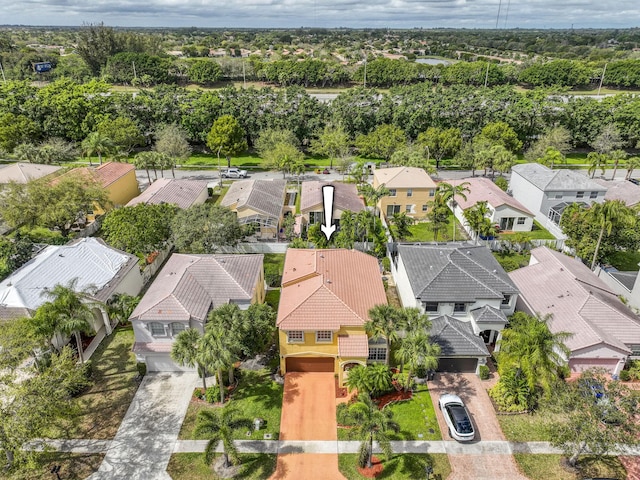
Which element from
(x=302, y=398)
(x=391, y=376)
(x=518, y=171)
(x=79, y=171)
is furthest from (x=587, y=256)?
(x=79, y=171)

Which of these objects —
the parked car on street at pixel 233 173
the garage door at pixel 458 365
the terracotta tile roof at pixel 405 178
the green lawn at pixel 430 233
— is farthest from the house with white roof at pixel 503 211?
the parked car on street at pixel 233 173

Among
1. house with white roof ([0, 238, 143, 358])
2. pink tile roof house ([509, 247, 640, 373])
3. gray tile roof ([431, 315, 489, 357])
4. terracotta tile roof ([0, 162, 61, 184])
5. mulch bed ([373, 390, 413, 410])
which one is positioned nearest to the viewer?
mulch bed ([373, 390, 413, 410])

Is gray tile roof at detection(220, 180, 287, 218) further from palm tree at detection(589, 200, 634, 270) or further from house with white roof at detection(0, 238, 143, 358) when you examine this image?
palm tree at detection(589, 200, 634, 270)

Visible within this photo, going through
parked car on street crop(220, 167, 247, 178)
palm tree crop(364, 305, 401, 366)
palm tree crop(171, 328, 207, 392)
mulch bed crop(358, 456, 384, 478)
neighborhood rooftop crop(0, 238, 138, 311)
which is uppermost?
palm tree crop(364, 305, 401, 366)

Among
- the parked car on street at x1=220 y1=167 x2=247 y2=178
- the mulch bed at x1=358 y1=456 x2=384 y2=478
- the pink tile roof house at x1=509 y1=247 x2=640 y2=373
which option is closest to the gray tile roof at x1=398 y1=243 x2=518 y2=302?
the pink tile roof house at x1=509 y1=247 x2=640 y2=373

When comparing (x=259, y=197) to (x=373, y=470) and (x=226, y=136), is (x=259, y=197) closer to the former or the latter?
(x=226, y=136)

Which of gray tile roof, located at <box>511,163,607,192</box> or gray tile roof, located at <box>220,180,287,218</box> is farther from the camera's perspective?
gray tile roof, located at <box>511,163,607,192</box>

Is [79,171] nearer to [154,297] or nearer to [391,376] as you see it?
[154,297]

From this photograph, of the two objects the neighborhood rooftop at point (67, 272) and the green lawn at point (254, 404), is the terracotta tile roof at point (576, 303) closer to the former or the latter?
the green lawn at point (254, 404)
